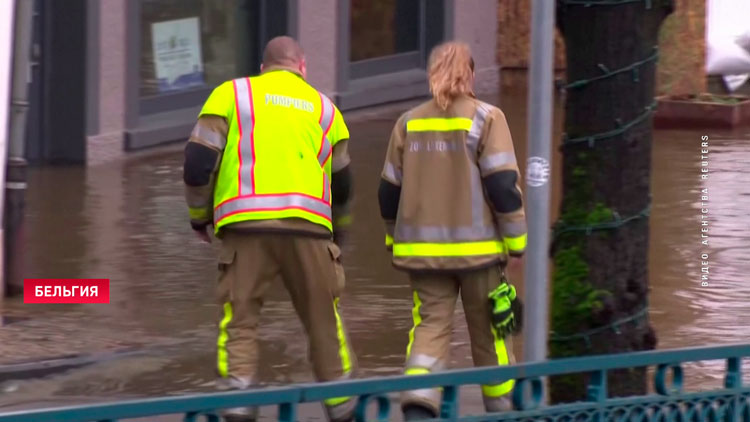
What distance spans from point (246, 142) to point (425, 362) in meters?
1.12

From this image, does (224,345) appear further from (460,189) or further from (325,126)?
(460,189)

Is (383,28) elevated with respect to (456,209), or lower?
elevated

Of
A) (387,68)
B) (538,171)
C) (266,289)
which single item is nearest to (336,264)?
A: (266,289)

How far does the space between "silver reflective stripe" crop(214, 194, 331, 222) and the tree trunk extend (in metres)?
1.00

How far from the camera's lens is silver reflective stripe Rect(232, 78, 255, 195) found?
21.2 feet

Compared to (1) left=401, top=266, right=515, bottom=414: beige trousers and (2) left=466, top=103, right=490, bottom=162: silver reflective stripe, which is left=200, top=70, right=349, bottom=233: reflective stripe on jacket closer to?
(1) left=401, top=266, right=515, bottom=414: beige trousers

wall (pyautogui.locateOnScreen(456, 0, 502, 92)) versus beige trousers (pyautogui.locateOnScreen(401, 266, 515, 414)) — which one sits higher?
wall (pyautogui.locateOnScreen(456, 0, 502, 92))

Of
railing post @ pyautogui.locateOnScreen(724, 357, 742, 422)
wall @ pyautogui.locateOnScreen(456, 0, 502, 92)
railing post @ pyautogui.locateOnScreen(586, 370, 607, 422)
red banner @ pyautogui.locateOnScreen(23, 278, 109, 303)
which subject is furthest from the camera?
wall @ pyautogui.locateOnScreen(456, 0, 502, 92)

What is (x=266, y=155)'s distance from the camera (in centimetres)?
647

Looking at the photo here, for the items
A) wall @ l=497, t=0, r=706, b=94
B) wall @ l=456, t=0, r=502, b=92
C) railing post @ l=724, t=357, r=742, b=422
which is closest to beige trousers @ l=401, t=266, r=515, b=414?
railing post @ l=724, t=357, r=742, b=422

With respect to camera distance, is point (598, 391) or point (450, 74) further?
point (450, 74)

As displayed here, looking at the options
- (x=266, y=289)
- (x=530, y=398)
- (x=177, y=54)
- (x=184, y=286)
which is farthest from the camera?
(x=177, y=54)

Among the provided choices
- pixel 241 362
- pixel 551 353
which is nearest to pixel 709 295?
pixel 551 353

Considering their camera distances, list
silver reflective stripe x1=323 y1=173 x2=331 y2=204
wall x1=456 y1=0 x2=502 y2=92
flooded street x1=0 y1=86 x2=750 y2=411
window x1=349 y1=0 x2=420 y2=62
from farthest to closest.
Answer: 1. wall x1=456 y1=0 x2=502 y2=92
2. window x1=349 y1=0 x2=420 y2=62
3. flooded street x1=0 y1=86 x2=750 y2=411
4. silver reflective stripe x1=323 y1=173 x2=331 y2=204
